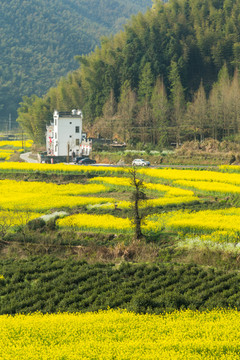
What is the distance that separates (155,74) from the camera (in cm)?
10119

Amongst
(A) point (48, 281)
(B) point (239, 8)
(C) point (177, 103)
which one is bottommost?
(A) point (48, 281)

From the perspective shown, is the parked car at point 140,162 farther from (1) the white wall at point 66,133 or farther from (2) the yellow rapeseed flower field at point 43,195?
(1) the white wall at point 66,133

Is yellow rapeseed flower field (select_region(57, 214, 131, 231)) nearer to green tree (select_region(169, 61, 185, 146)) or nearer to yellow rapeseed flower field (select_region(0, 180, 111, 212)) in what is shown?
yellow rapeseed flower field (select_region(0, 180, 111, 212))

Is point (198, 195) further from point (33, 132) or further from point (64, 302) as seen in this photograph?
point (33, 132)

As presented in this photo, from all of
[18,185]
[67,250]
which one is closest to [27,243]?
[67,250]

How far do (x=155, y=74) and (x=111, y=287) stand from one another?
85064 mm

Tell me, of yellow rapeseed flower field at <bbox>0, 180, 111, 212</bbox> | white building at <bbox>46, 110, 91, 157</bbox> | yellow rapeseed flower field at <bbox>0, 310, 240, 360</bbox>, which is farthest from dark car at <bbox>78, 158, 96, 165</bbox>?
yellow rapeseed flower field at <bbox>0, 310, 240, 360</bbox>

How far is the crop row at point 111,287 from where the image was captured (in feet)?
58.1

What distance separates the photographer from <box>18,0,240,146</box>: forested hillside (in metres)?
86.8

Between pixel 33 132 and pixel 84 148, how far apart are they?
1507 inches

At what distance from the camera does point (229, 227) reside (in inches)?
1083

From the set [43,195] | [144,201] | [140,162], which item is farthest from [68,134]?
[144,201]

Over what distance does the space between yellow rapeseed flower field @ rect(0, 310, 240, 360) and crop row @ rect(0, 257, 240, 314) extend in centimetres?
89

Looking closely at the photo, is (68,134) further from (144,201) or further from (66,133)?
(144,201)
